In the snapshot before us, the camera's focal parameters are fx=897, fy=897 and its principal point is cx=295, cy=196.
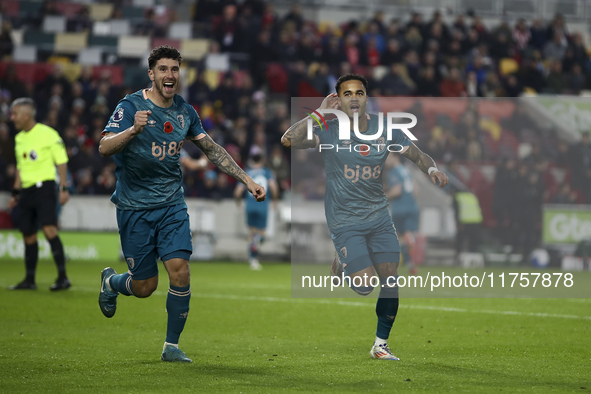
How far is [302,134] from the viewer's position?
770cm

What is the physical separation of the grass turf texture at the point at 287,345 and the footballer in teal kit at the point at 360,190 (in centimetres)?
71

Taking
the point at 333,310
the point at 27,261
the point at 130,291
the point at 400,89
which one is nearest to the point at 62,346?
the point at 130,291

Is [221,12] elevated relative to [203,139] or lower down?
elevated

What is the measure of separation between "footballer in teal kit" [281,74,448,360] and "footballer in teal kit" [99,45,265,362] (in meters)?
0.91

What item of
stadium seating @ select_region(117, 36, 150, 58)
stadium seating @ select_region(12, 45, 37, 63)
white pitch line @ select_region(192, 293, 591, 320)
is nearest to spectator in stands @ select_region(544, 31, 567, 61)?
stadium seating @ select_region(117, 36, 150, 58)

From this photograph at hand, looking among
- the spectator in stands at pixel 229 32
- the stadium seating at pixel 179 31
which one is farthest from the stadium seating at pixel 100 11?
the spectator in stands at pixel 229 32

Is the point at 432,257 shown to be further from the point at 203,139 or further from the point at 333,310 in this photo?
the point at 203,139

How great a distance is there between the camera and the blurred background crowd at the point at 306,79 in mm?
18797

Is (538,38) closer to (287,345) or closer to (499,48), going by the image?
(499,48)

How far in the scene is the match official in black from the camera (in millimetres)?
12719

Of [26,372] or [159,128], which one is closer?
[26,372]

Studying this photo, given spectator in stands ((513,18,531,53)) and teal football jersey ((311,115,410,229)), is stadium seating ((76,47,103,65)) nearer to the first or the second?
→ spectator in stands ((513,18,531,53))

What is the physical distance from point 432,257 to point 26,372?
10.6 m

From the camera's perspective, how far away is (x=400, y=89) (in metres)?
25.0
